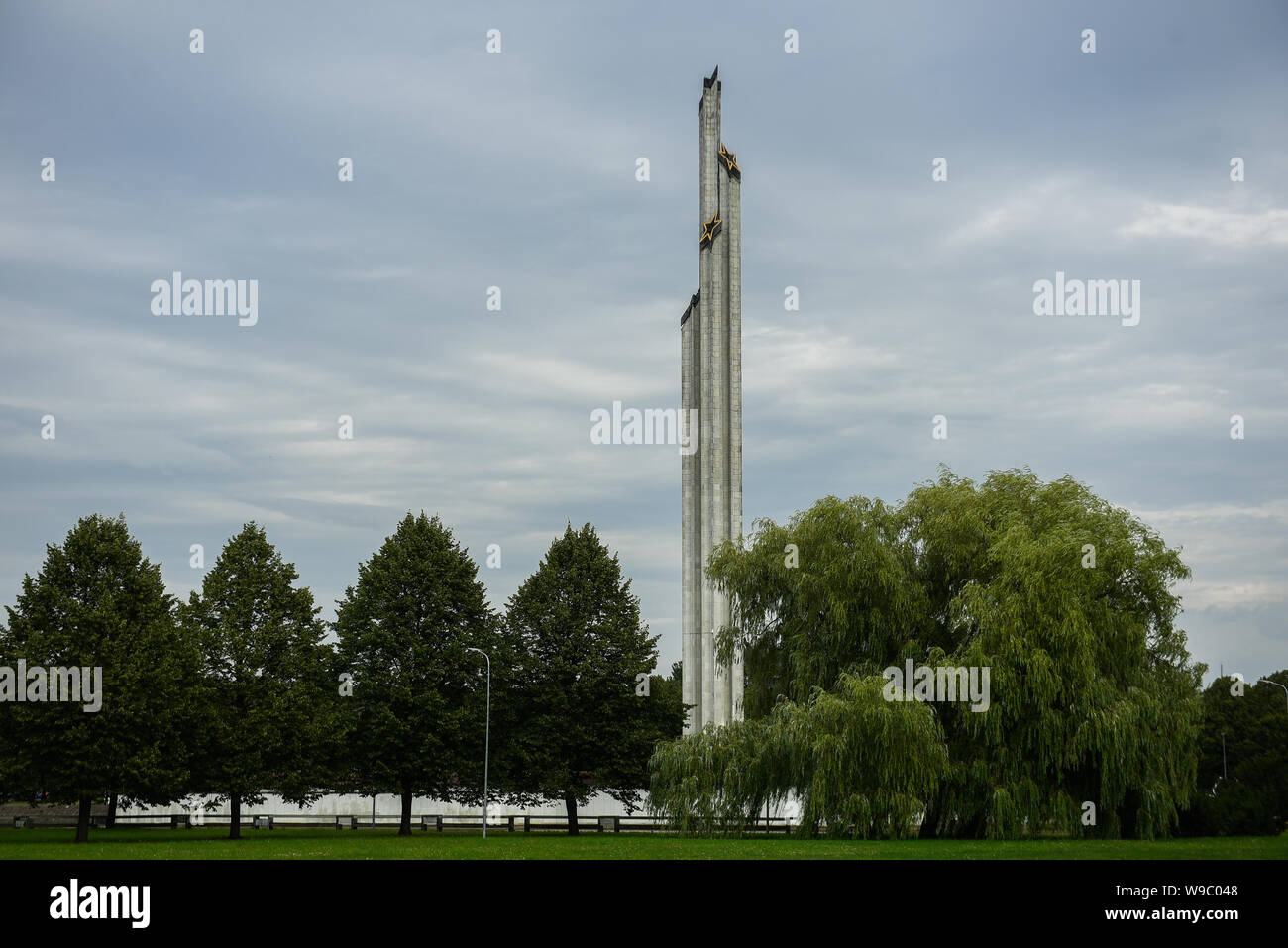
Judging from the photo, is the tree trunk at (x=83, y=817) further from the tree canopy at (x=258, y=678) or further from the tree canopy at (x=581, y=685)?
the tree canopy at (x=581, y=685)

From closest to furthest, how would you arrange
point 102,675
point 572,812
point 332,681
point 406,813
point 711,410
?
point 102,675 → point 406,813 → point 572,812 → point 332,681 → point 711,410

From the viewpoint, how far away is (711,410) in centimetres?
7081

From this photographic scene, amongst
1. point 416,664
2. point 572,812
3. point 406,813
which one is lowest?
point 572,812

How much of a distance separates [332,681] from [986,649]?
3277 centimetres

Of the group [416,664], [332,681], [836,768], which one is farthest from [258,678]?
[836,768]

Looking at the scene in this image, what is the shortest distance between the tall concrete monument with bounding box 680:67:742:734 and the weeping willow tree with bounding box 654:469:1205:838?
23067mm

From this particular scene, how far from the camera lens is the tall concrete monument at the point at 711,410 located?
69562 mm

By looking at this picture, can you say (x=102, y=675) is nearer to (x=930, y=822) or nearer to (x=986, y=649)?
(x=930, y=822)

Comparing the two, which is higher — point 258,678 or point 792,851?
point 258,678

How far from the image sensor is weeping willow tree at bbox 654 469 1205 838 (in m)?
36.0

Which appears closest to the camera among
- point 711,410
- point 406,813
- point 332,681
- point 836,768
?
point 836,768

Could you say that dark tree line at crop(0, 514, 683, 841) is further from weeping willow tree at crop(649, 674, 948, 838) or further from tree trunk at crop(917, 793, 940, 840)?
tree trunk at crop(917, 793, 940, 840)
